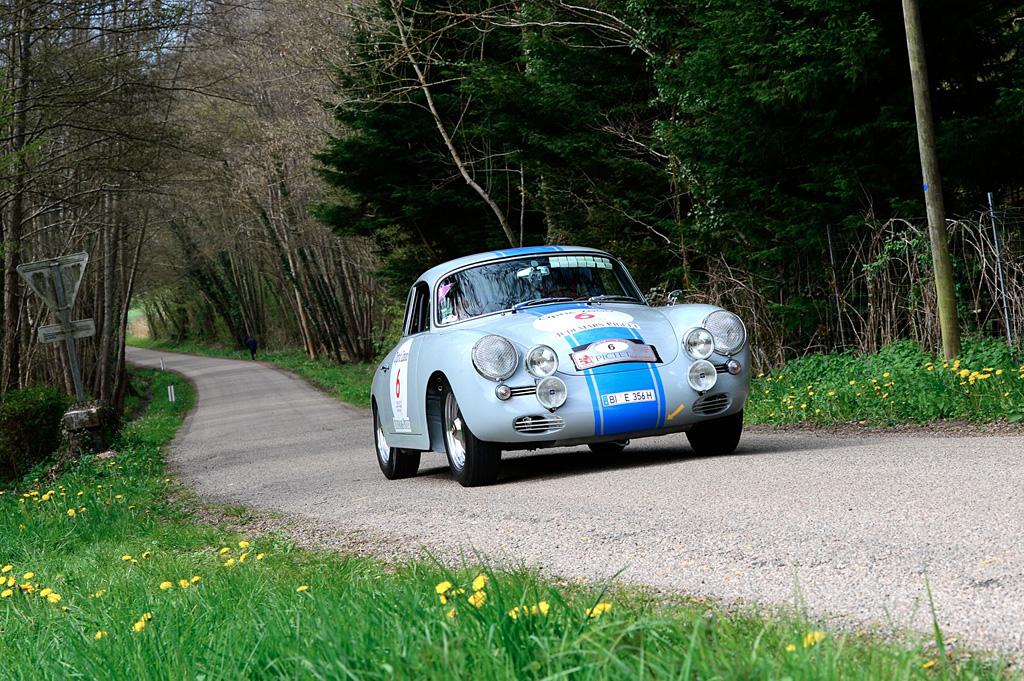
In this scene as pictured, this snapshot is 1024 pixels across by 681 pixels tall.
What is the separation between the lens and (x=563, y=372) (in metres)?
7.22

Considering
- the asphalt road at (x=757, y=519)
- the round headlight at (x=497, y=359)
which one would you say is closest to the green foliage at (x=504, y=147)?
the asphalt road at (x=757, y=519)

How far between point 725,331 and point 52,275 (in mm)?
11038

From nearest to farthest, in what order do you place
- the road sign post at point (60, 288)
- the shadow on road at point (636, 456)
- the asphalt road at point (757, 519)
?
1. the asphalt road at point (757, 519)
2. the shadow on road at point (636, 456)
3. the road sign post at point (60, 288)

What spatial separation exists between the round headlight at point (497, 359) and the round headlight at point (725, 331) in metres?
1.48

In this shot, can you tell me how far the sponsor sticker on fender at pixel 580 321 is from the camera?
293 inches

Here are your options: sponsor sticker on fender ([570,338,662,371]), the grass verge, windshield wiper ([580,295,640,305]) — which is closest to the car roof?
windshield wiper ([580,295,640,305])

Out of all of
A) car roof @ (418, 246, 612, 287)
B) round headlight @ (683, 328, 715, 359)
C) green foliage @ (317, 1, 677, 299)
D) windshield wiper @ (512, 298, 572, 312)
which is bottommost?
round headlight @ (683, 328, 715, 359)

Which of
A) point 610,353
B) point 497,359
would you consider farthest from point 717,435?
point 497,359

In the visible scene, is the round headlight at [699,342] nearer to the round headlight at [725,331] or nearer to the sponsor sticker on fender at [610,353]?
the round headlight at [725,331]

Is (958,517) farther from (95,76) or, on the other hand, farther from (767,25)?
(95,76)

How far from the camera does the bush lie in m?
16.5

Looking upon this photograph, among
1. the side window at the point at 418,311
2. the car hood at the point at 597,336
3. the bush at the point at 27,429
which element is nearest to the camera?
the car hood at the point at 597,336

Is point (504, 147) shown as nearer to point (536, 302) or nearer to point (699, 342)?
point (536, 302)

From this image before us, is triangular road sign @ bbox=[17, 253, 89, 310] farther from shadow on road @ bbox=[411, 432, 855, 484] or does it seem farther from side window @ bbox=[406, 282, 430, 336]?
shadow on road @ bbox=[411, 432, 855, 484]
